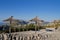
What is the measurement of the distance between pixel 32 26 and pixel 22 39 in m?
19.5

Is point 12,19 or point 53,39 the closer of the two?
point 53,39

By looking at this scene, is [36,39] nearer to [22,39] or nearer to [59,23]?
[22,39]

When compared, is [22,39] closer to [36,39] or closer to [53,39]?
[36,39]

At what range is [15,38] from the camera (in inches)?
276

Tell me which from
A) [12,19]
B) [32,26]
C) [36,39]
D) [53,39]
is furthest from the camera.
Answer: [32,26]

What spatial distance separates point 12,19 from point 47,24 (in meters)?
16.4

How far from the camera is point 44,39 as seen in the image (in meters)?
A: 8.23

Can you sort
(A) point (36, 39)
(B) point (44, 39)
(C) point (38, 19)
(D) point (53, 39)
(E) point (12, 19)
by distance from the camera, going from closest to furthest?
(A) point (36, 39), (B) point (44, 39), (D) point (53, 39), (E) point (12, 19), (C) point (38, 19)

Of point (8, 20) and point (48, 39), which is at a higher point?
point (8, 20)

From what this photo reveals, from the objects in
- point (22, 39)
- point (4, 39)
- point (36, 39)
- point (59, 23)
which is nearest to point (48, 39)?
point (36, 39)

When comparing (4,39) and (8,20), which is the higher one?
(8,20)

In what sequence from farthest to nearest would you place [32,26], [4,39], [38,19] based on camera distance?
[32,26]
[38,19]
[4,39]

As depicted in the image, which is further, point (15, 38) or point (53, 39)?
point (53, 39)

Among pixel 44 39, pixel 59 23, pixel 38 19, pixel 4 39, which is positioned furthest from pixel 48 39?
pixel 59 23
